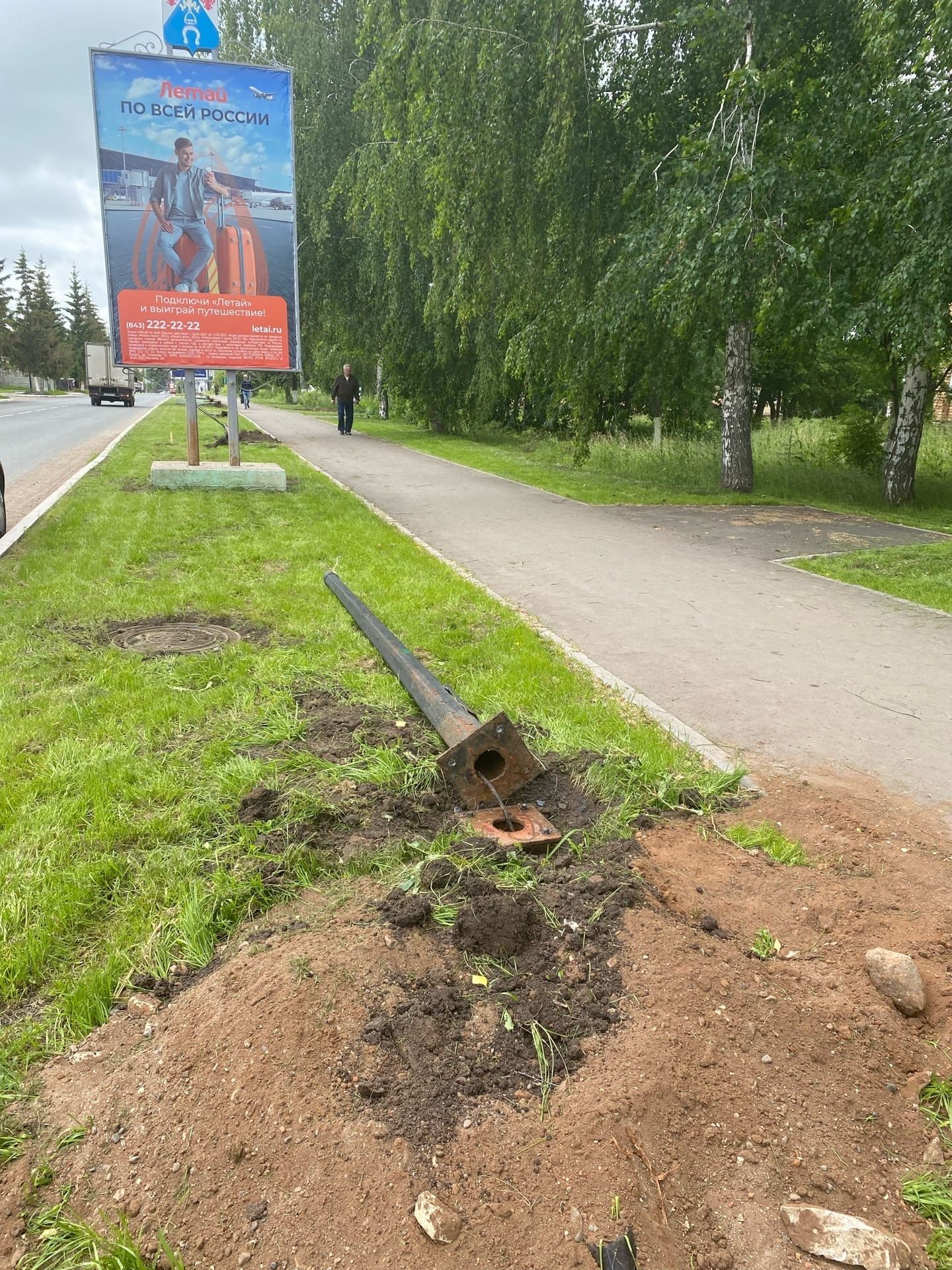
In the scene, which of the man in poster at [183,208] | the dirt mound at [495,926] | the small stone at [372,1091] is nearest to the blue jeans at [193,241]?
the man in poster at [183,208]

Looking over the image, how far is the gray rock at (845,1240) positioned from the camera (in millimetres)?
1707

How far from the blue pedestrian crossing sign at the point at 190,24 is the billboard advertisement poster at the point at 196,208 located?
757 millimetres

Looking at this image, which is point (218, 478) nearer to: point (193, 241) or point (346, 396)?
point (193, 241)

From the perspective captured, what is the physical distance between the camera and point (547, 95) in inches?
417

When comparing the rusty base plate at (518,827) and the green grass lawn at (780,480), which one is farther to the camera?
the green grass lawn at (780,480)

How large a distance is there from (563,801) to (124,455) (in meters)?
16.2

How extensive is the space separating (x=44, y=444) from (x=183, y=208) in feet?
41.6

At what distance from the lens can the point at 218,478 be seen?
41.4 ft

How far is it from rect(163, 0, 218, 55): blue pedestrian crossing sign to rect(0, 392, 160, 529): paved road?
21.6 feet

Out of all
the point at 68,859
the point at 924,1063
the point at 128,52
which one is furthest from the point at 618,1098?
the point at 128,52

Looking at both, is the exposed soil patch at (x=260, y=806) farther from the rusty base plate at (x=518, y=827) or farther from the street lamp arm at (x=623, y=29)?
the street lamp arm at (x=623, y=29)

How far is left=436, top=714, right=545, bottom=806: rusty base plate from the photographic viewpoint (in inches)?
135

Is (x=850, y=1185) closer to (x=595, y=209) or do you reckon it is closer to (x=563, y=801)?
(x=563, y=801)

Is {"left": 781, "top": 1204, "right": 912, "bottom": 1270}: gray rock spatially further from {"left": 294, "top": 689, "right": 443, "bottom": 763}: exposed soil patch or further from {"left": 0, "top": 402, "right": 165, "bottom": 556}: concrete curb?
{"left": 0, "top": 402, "right": 165, "bottom": 556}: concrete curb
